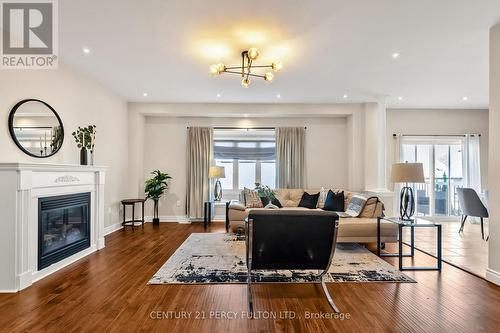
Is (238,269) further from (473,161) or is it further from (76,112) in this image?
(473,161)

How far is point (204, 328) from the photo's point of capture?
2.09 metres

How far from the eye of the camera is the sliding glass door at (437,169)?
269 inches

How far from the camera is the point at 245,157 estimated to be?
697cm

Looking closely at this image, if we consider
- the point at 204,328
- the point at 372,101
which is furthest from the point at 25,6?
the point at 372,101

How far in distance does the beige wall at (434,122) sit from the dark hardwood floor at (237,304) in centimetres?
439

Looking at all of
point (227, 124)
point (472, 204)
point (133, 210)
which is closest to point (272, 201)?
point (227, 124)

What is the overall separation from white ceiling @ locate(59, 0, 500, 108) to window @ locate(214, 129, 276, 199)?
172 centimetres

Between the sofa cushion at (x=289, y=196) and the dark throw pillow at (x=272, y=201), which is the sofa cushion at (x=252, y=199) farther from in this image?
the sofa cushion at (x=289, y=196)

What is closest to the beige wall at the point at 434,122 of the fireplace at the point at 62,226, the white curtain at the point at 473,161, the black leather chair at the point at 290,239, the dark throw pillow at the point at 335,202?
the white curtain at the point at 473,161

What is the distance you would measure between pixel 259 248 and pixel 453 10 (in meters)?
3.09

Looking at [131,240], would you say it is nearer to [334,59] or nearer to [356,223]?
[356,223]

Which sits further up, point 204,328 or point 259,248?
point 259,248

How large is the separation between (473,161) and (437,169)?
850mm

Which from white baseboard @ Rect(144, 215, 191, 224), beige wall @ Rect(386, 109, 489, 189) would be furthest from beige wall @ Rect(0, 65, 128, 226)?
beige wall @ Rect(386, 109, 489, 189)
